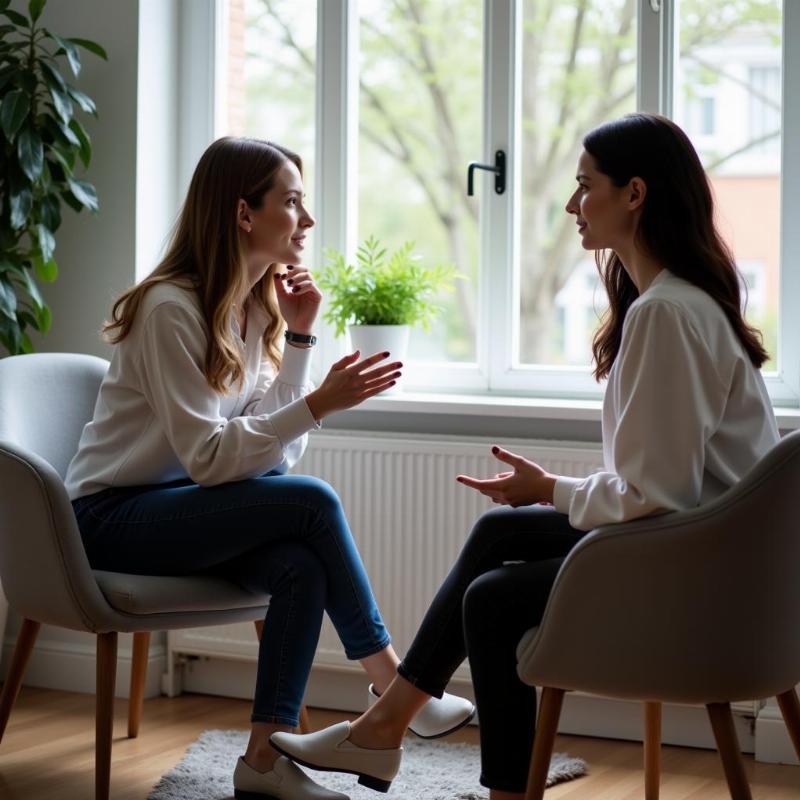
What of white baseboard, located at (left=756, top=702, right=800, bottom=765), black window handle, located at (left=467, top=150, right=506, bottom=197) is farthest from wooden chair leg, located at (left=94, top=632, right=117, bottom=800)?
black window handle, located at (left=467, top=150, right=506, bottom=197)

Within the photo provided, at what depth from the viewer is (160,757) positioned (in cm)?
272

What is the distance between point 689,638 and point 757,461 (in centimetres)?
27

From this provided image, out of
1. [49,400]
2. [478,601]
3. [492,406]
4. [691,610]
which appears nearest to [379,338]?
[492,406]

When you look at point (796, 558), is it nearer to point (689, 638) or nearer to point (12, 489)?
point (689, 638)

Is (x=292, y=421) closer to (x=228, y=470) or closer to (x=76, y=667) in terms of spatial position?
(x=228, y=470)

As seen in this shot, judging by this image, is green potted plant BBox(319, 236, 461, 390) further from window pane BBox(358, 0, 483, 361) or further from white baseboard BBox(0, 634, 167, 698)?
white baseboard BBox(0, 634, 167, 698)

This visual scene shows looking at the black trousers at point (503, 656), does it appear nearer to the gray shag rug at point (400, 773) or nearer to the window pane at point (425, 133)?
the gray shag rug at point (400, 773)

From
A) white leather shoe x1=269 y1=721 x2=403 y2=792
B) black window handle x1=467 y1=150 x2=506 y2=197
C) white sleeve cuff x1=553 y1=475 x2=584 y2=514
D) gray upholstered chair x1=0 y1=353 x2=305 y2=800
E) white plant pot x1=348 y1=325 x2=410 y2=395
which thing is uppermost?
black window handle x1=467 y1=150 x2=506 y2=197

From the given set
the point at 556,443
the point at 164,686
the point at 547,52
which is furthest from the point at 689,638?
the point at 547,52

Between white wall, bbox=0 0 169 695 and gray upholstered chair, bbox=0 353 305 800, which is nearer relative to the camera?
gray upholstered chair, bbox=0 353 305 800

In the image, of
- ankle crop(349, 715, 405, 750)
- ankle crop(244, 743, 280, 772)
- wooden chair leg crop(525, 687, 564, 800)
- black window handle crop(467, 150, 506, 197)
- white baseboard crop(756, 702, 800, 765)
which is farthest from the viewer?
black window handle crop(467, 150, 506, 197)

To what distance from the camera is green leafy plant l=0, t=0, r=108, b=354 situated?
2.98m

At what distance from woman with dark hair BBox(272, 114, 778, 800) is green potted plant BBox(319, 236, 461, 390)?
0.98 m

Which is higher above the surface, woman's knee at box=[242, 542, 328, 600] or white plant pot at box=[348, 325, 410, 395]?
white plant pot at box=[348, 325, 410, 395]
